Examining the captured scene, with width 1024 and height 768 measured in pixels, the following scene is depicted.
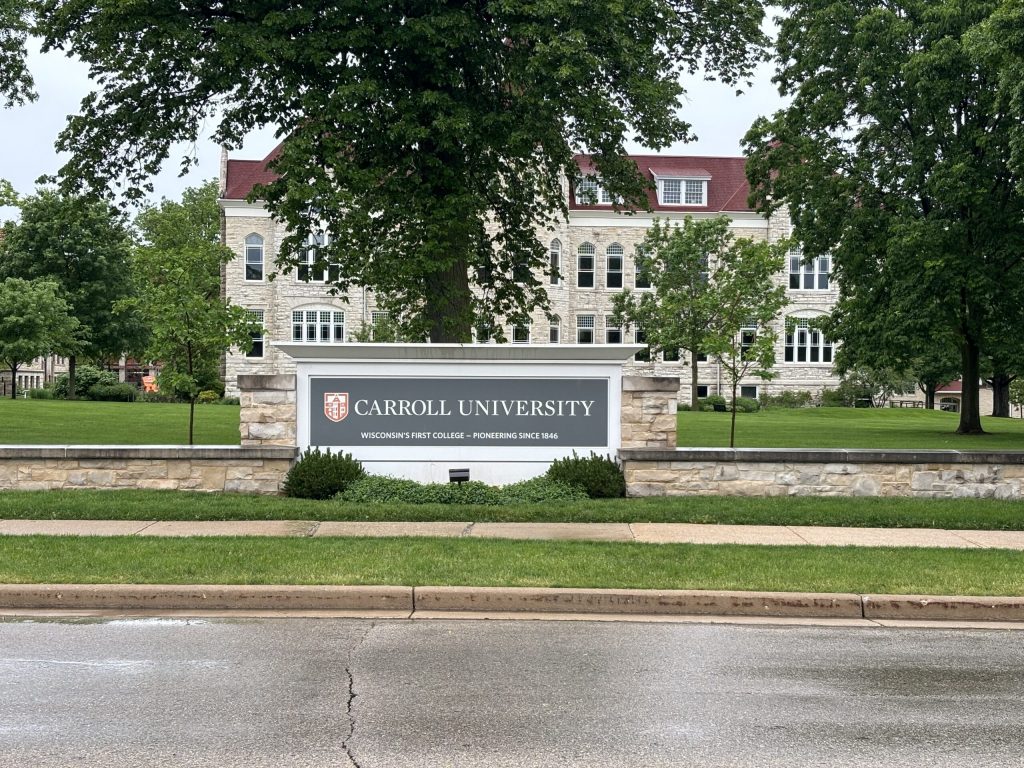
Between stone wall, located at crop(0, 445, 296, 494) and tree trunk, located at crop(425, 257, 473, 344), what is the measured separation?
5877mm

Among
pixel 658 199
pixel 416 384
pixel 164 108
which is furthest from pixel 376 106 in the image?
pixel 658 199

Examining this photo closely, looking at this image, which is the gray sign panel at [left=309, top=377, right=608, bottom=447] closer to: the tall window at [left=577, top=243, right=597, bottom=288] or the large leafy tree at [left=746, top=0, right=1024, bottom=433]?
the large leafy tree at [left=746, top=0, right=1024, bottom=433]

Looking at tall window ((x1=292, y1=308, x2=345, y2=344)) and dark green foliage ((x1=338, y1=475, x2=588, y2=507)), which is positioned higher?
tall window ((x1=292, y1=308, x2=345, y2=344))

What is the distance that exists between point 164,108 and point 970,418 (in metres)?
24.5

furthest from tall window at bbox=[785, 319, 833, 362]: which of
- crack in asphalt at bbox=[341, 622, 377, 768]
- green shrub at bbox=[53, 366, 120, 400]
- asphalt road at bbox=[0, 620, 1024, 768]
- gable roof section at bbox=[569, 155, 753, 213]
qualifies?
crack in asphalt at bbox=[341, 622, 377, 768]

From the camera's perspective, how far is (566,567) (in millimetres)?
9352

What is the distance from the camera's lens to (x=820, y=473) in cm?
1455

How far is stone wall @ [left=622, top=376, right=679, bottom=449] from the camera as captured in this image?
14664mm

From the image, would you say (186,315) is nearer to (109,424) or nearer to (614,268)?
(109,424)

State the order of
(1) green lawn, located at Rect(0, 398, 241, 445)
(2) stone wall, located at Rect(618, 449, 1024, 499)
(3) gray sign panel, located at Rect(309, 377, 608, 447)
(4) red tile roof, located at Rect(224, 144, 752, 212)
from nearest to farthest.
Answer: (2) stone wall, located at Rect(618, 449, 1024, 499) → (3) gray sign panel, located at Rect(309, 377, 608, 447) → (1) green lawn, located at Rect(0, 398, 241, 445) → (4) red tile roof, located at Rect(224, 144, 752, 212)

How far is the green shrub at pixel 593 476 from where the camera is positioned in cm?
1431

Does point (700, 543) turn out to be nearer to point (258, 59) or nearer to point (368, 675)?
point (368, 675)

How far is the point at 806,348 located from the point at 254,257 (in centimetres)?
3097

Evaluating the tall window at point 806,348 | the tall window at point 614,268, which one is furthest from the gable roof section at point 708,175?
the tall window at point 806,348
